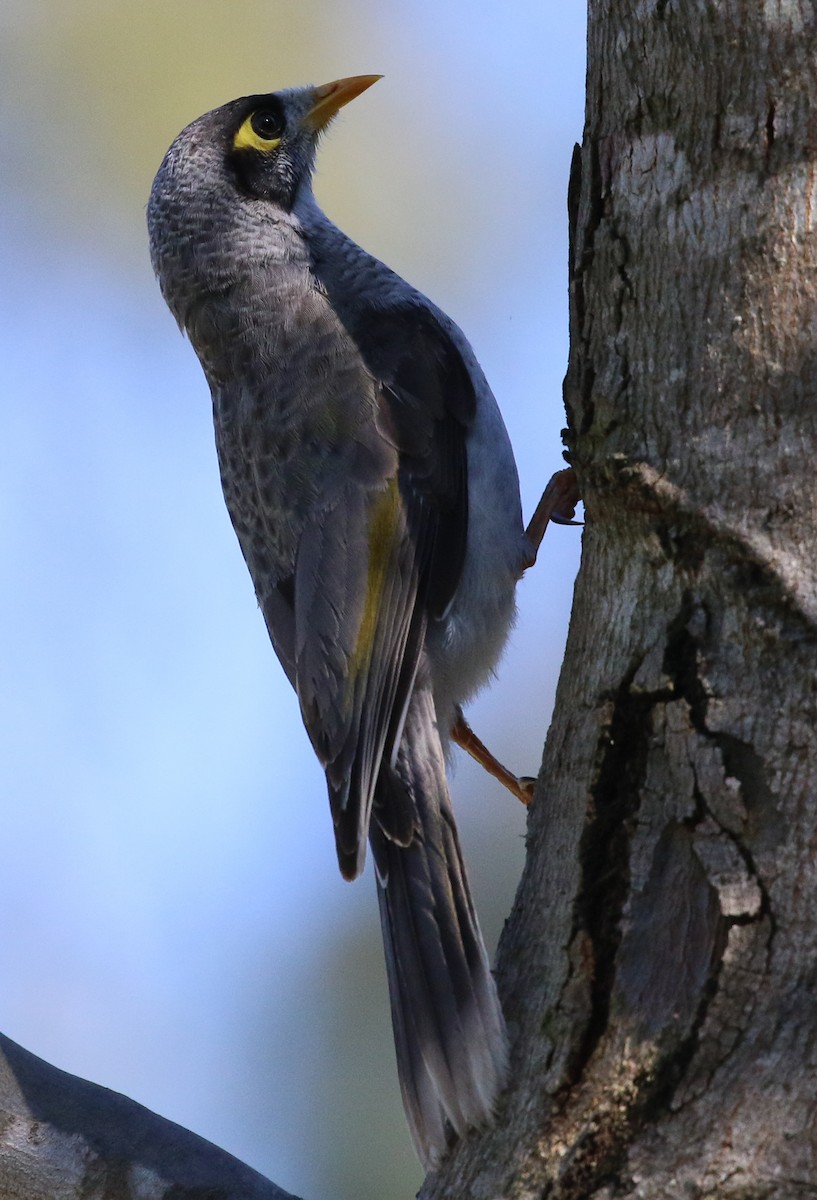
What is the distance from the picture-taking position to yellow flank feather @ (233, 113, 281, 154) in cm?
460

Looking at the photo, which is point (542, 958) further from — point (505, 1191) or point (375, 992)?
point (375, 992)

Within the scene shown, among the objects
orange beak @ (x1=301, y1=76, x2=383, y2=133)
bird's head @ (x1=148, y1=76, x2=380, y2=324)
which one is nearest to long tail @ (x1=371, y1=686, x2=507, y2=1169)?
bird's head @ (x1=148, y1=76, x2=380, y2=324)

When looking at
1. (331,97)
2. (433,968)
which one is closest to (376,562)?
(433,968)

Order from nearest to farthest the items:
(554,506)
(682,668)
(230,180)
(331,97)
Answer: (682,668)
(554,506)
(230,180)
(331,97)

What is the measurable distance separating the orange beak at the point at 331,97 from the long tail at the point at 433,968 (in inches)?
99.6

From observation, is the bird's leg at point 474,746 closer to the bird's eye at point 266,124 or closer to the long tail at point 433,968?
the long tail at point 433,968

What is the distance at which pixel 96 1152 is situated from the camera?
271 cm

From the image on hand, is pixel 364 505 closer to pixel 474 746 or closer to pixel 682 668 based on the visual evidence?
pixel 474 746

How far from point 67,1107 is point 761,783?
1617 mm

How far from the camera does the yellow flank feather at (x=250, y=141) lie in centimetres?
460

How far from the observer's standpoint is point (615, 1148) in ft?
7.01

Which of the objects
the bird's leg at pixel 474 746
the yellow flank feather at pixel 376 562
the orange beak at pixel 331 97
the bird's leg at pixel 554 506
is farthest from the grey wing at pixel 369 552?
the orange beak at pixel 331 97

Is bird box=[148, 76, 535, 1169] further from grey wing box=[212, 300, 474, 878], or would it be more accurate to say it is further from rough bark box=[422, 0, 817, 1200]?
rough bark box=[422, 0, 817, 1200]

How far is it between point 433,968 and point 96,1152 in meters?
0.79
